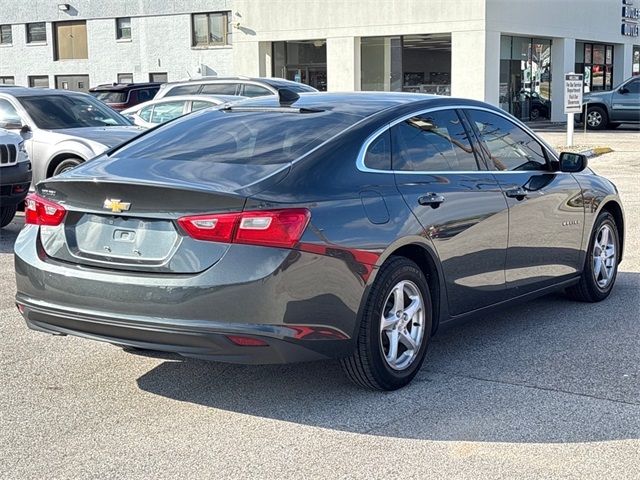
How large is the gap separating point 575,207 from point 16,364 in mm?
3977

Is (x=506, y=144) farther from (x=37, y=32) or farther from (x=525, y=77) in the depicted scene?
(x=37, y=32)

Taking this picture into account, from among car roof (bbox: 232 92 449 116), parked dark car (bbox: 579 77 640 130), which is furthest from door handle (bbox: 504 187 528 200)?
parked dark car (bbox: 579 77 640 130)

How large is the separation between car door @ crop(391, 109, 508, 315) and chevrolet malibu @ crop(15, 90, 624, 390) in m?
0.01

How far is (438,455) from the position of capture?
430 centimetres

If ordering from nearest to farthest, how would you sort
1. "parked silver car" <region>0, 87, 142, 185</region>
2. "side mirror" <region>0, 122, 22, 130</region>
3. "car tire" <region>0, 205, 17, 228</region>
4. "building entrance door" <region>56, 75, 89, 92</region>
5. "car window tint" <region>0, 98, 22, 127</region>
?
"car tire" <region>0, 205, 17, 228</region> → "parked silver car" <region>0, 87, 142, 185</region> → "side mirror" <region>0, 122, 22, 130</region> → "car window tint" <region>0, 98, 22, 127</region> → "building entrance door" <region>56, 75, 89, 92</region>

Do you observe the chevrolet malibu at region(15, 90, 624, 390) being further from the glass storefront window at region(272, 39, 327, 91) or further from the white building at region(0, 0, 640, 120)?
the glass storefront window at region(272, 39, 327, 91)

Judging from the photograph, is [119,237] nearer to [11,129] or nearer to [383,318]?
[383,318]

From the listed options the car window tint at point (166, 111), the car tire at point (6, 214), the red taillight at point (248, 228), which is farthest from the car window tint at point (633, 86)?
the red taillight at point (248, 228)

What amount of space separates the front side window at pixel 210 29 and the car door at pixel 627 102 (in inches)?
614

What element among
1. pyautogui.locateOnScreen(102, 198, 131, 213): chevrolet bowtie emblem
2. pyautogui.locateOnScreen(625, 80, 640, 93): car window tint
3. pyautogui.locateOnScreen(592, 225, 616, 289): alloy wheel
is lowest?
pyautogui.locateOnScreen(592, 225, 616, 289): alloy wheel

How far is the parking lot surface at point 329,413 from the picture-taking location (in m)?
4.20

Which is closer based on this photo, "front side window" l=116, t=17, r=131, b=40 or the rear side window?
the rear side window

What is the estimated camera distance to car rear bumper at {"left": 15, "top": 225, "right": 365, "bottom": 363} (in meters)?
4.47

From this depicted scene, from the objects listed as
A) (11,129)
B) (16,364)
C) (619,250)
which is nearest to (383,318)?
(16,364)
